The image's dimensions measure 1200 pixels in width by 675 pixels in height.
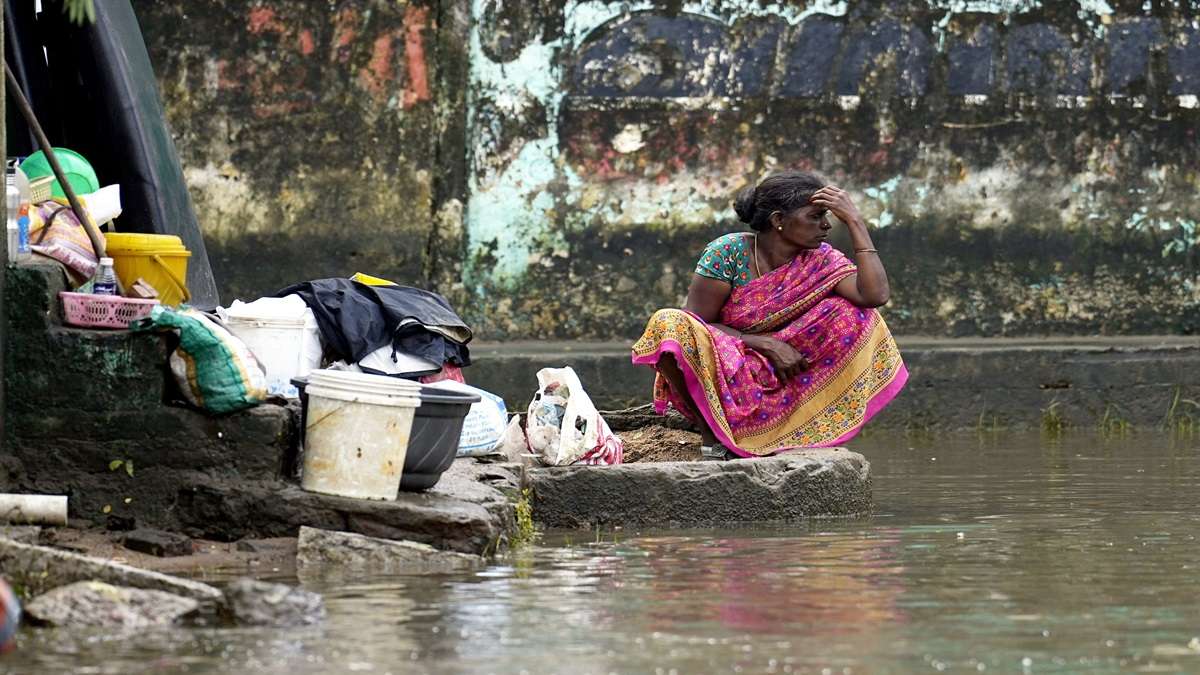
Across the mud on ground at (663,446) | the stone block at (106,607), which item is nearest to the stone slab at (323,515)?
the stone block at (106,607)

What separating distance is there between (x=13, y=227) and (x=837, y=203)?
310cm

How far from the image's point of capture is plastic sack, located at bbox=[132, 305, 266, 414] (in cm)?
600

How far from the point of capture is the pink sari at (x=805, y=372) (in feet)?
25.4

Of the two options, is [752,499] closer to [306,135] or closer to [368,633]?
[368,633]

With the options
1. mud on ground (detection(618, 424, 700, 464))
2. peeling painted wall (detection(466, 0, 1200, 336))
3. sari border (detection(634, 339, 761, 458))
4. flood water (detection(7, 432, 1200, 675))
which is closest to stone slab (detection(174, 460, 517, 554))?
flood water (detection(7, 432, 1200, 675))

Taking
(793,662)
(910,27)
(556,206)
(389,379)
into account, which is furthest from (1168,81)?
(793,662)

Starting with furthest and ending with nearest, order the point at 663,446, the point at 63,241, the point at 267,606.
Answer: the point at 663,446, the point at 63,241, the point at 267,606

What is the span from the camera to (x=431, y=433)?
243 inches

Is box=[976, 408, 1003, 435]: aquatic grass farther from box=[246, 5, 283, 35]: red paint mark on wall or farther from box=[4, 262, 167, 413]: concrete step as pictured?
box=[4, 262, 167, 413]: concrete step

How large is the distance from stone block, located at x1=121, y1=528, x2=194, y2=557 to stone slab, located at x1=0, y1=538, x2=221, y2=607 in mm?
719

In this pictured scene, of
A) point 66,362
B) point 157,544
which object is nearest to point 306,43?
point 66,362

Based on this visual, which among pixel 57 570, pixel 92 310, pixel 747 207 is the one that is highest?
pixel 747 207

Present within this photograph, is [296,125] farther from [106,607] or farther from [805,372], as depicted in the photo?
[106,607]

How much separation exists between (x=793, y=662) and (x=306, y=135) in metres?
7.62
